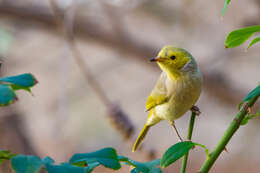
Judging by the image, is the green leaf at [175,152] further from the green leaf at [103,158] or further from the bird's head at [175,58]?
the bird's head at [175,58]

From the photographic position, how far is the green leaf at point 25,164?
480 millimetres

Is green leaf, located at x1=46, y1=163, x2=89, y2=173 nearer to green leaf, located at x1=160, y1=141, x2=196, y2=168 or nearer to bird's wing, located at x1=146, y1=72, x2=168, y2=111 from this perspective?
green leaf, located at x1=160, y1=141, x2=196, y2=168

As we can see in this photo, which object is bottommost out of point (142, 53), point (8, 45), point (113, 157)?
point (113, 157)

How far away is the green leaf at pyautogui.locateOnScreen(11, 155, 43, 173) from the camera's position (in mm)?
480

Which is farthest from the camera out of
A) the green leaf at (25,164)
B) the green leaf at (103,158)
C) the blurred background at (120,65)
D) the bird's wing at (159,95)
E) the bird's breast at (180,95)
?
the blurred background at (120,65)

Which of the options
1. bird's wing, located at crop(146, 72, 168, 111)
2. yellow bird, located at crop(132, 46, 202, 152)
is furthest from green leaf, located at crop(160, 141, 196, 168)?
bird's wing, located at crop(146, 72, 168, 111)

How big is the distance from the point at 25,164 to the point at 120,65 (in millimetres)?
4719

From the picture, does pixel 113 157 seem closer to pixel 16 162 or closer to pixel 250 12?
pixel 16 162

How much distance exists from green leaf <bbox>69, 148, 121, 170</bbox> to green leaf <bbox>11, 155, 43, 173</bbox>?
3.9 inches

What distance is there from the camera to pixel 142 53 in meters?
4.26

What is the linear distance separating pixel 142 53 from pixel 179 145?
3606 mm

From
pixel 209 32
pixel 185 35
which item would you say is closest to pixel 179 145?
pixel 185 35

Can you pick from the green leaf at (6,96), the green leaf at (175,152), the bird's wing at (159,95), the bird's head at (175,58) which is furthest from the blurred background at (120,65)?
the green leaf at (6,96)

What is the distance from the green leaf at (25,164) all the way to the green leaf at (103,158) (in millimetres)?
100
